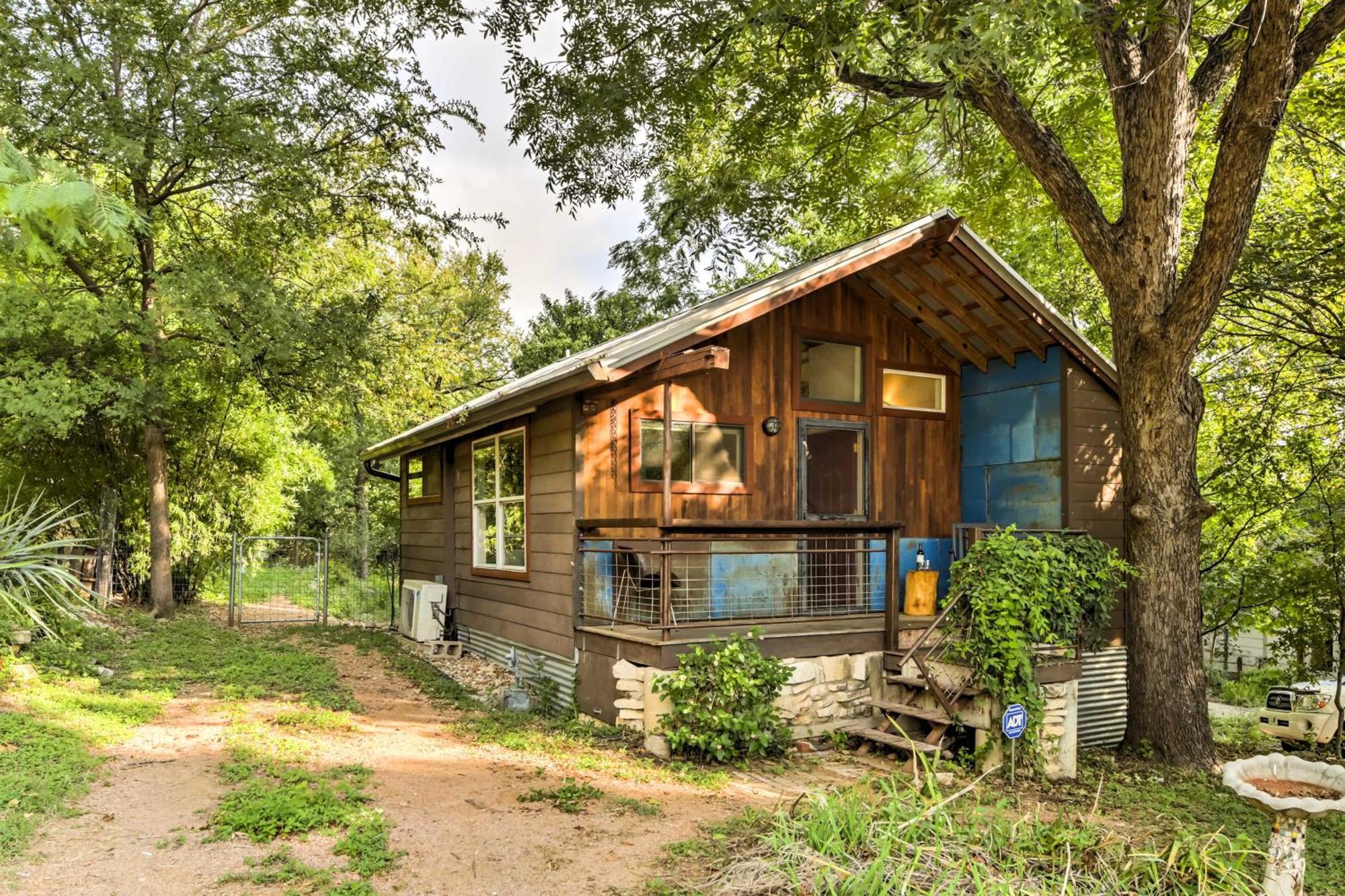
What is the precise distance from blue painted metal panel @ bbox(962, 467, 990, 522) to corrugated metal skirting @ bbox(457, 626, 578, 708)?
15.4 ft

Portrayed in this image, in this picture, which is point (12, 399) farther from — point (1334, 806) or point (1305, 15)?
point (1305, 15)

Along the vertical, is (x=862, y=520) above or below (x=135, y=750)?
above

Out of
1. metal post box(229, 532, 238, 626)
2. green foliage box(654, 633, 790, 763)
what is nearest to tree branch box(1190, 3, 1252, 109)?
green foliage box(654, 633, 790, 763)

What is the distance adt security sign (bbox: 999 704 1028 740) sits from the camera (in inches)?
246

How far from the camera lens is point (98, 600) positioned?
10.8 meters

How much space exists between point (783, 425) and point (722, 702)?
3.12 meters

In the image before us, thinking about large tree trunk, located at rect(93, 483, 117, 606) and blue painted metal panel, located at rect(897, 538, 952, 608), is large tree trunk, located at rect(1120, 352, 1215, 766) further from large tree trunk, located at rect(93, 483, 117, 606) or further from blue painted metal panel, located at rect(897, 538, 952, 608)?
large tree trunk, located at rect(93, 483, 117, 606)

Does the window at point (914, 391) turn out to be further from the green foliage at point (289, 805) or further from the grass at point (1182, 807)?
the green foliage at point (289, 805)

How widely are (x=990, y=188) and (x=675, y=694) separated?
26.9 ft

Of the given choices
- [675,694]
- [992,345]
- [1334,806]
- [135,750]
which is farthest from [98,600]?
[1334,806]

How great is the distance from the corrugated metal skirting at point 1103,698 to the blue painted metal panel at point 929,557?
1.56m

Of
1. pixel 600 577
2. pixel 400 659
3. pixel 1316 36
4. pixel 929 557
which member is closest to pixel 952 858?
pixel 600 577

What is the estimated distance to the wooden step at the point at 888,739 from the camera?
6.48 meters

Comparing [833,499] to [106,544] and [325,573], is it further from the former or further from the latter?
[106,544]
